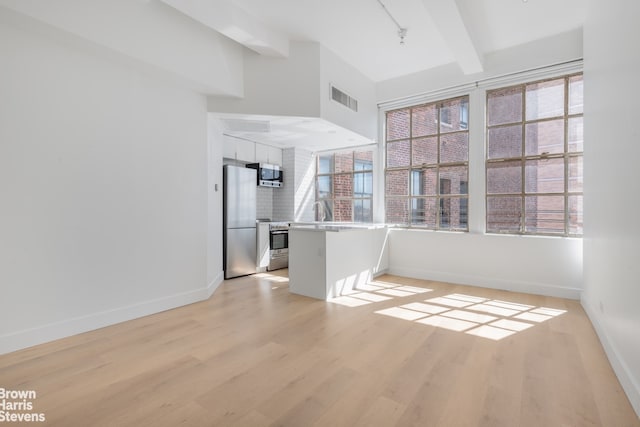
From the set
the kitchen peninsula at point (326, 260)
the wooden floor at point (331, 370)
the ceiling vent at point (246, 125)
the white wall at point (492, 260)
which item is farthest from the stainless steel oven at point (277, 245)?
the wooden floor at point (331, 370)

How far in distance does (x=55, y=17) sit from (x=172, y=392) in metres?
3.13

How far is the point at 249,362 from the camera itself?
2422mm

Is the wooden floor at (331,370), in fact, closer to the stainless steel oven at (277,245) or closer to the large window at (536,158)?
A: the large window at (536,158)

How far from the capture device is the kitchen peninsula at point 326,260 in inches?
163

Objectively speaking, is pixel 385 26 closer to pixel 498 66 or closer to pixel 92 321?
pixel 498 66

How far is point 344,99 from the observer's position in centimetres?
481

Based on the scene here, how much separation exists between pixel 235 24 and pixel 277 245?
3.81 metres

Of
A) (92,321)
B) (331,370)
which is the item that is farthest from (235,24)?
(331,370)

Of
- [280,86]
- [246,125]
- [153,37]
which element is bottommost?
[246,125]

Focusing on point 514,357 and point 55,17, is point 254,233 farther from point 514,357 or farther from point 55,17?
point 514,357

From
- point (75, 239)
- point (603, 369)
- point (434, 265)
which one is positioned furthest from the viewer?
point (434, 265)

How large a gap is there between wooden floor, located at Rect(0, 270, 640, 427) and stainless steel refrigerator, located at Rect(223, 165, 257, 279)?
1.65 metres

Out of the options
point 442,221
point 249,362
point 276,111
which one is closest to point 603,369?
point 249,362

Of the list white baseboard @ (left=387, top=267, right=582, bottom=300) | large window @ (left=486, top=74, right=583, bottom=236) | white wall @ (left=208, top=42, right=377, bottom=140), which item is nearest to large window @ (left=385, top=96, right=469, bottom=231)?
large window @ (left=486, top=74, right=583, bottom=236)
